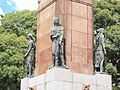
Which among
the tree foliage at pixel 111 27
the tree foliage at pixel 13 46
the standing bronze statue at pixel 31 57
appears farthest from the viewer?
the tree foliage at pixel 13 46

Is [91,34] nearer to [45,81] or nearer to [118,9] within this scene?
[45,81]

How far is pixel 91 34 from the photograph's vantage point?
55.8 feet

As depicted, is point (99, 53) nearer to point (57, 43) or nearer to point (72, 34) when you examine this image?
point (72, 34)

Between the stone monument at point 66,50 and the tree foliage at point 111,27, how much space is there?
13083 mm

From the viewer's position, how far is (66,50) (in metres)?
16.1

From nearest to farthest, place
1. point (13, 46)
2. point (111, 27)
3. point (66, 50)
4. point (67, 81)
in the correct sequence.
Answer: point (67, 81) → point (66, 50) → point (111, 27) → point (13, 46)

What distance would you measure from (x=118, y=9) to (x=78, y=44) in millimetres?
18855

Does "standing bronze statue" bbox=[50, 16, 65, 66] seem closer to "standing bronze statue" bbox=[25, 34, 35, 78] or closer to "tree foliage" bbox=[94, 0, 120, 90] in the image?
"standing bronze statue" bbox=[25, 34, 35, 78]

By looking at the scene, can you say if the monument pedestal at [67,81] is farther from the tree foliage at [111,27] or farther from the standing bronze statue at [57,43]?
the tree foliage at [111,27]

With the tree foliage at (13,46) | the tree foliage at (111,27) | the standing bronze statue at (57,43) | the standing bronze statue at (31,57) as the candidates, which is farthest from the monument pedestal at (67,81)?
the tree foliage at (13,46)

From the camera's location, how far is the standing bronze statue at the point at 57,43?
15523 mm

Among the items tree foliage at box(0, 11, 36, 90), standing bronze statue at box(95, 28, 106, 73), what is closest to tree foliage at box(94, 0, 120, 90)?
tree foliage at box(0, 11, 36, 90)

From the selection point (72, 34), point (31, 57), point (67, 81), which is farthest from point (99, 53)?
point (31, 57)

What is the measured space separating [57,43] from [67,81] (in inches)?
58.8
